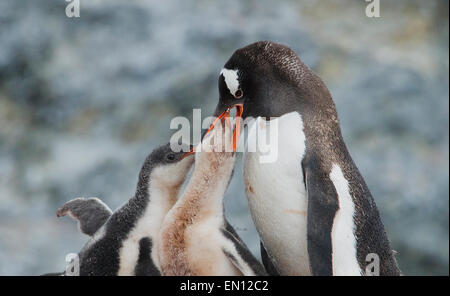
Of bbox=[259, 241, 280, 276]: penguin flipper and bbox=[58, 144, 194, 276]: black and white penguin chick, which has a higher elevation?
bbox=[58, 144, 194, 276]: black and white penguin chick

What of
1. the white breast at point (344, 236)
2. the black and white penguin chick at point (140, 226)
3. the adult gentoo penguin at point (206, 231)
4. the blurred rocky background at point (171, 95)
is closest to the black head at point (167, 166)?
the black and white penguin chick at point (140, 226)

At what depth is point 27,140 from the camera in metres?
5.64

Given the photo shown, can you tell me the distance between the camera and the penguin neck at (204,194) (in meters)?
1.36

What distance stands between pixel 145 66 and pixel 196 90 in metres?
0.62

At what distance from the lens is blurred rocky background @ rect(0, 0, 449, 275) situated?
477 cm

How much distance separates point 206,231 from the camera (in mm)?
1354

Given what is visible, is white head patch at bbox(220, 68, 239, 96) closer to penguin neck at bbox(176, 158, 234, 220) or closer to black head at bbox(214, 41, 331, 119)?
black head at bbox(214, 41, 331, 119)

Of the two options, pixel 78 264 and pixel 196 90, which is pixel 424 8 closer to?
pixel 196 90

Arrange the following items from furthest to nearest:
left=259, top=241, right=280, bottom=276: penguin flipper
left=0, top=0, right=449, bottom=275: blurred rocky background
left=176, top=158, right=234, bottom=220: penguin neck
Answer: left=0, top=0, right=449, bottom=275: blurred rocky background < left=259, top=241, right=280, bottom=276: penguin flipper < left=176, top=158, right=234, bottom=220: penguin neck

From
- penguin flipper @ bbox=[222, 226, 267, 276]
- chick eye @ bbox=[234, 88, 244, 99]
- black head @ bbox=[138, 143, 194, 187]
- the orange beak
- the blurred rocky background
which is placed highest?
the blurred rocky background

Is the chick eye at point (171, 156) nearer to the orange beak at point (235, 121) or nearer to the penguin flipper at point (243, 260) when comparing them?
the orange beak at point (235, 121)

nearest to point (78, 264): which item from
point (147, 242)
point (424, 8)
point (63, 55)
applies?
point (147, 242)

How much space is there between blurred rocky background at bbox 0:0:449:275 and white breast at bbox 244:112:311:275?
285cm

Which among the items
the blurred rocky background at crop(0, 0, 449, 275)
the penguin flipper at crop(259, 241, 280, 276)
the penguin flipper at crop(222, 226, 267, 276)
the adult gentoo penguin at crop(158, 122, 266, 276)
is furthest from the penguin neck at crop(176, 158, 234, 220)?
the blurred rocky background at crop(0, 0, 449, 275)
